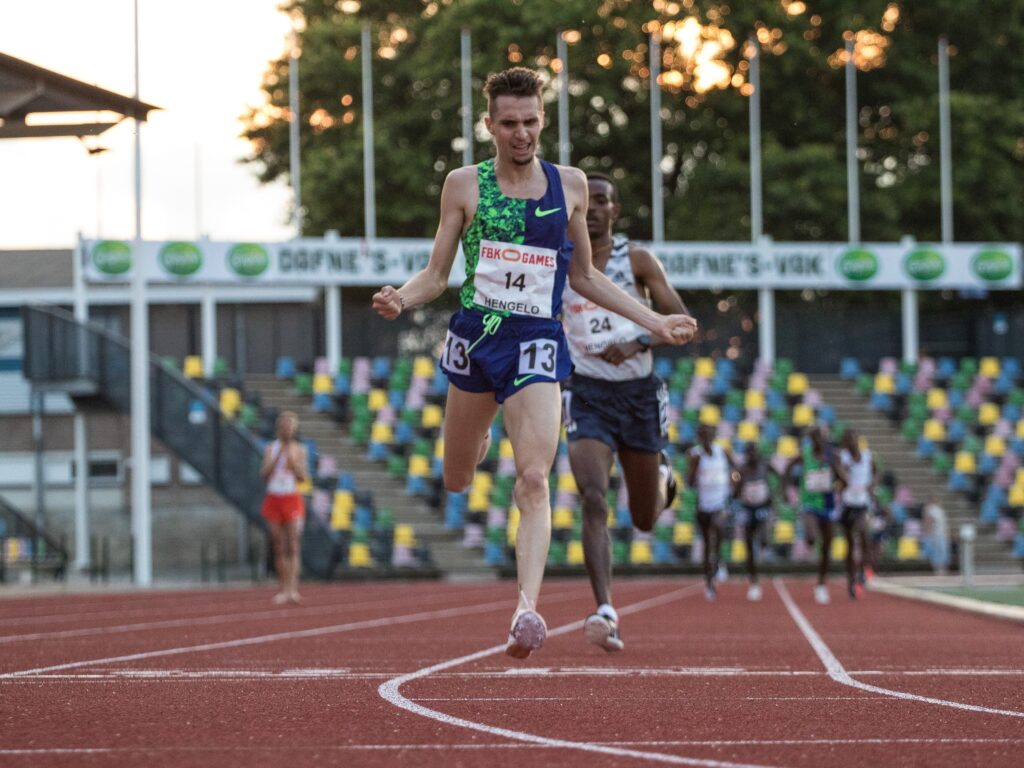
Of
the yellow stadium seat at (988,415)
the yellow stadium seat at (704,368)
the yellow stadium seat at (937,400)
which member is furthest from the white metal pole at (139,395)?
the yellow stadium seat at (988,415)

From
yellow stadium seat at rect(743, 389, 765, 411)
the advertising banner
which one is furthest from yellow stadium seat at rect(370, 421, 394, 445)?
yellow stadium seat at rect(743, 389, 765, 411)

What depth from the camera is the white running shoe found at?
24.1 ft

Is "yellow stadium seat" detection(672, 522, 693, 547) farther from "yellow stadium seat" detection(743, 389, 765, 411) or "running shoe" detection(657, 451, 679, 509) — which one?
"running shoe" detection(657, 451, 679, 509)

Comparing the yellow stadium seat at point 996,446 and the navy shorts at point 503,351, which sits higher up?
the navy shorts at point 503,351

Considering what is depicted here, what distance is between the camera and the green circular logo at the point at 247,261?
119 ft

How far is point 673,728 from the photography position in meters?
5.93

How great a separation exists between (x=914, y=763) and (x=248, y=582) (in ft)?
82.6

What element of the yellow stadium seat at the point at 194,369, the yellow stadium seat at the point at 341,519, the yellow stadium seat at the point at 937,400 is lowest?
the yellow stadium seat at the point at 341,519

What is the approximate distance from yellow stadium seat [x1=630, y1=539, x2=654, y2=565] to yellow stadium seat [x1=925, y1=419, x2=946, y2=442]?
23.7 ft

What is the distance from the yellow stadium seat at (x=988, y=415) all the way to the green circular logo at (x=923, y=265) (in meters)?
3.61

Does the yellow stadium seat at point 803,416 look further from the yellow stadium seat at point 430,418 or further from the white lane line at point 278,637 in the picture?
the white lane line at point 278,637

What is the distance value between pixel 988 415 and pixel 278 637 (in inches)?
1034

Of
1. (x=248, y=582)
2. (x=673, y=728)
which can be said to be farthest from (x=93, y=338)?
(x=673, y=728)

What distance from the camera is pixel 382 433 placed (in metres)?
34.0
